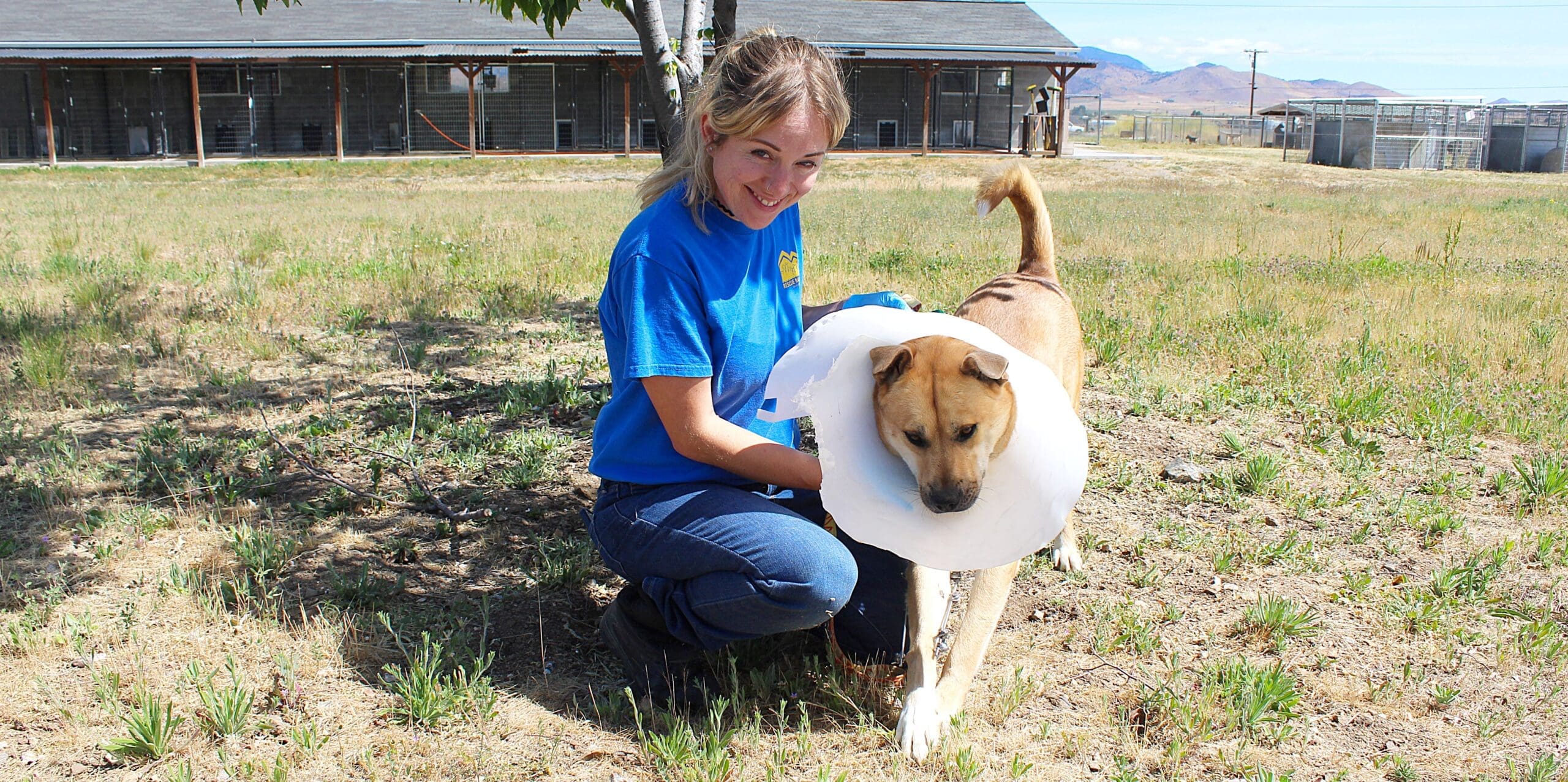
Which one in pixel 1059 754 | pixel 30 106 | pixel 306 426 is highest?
pixel 30 106

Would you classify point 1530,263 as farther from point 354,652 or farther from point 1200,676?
point 354,652

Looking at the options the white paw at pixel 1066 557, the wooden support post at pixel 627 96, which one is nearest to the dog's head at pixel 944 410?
the white paw at pixel 1066 557

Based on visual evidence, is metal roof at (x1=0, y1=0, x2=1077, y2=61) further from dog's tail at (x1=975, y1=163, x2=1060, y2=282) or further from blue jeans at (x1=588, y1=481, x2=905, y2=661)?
blue jeans at (x1=588, y1=481, x2=905, y2=661)

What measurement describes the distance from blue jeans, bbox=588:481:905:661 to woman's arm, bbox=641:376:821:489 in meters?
0.10

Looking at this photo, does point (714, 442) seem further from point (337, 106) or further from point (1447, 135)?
point (1447, 135)

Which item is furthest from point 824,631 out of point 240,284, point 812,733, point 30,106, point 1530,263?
point 30,106

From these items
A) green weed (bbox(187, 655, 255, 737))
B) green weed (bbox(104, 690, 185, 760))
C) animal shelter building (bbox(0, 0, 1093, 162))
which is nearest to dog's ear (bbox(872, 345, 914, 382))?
green weed (bbox(187, 655, 255, 737))

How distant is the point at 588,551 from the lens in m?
3.55

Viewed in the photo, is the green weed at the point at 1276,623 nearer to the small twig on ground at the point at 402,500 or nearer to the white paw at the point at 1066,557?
the white paw at the point at 1066,557

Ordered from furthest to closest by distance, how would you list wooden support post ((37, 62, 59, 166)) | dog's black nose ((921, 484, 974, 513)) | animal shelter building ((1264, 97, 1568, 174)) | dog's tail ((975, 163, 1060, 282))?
animal shelter building ((1264, 97, 1568, 174))
wooden support post ((37, 62, 59, 166))
dog's tail ((975, 163, 1060, 282))
dog's black nose ((921, 484, 974, 513))

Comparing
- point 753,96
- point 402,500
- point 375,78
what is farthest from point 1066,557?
point 375,78

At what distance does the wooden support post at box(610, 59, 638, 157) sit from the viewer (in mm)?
25438

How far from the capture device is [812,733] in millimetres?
2713

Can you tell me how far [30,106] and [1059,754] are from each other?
32.6m
